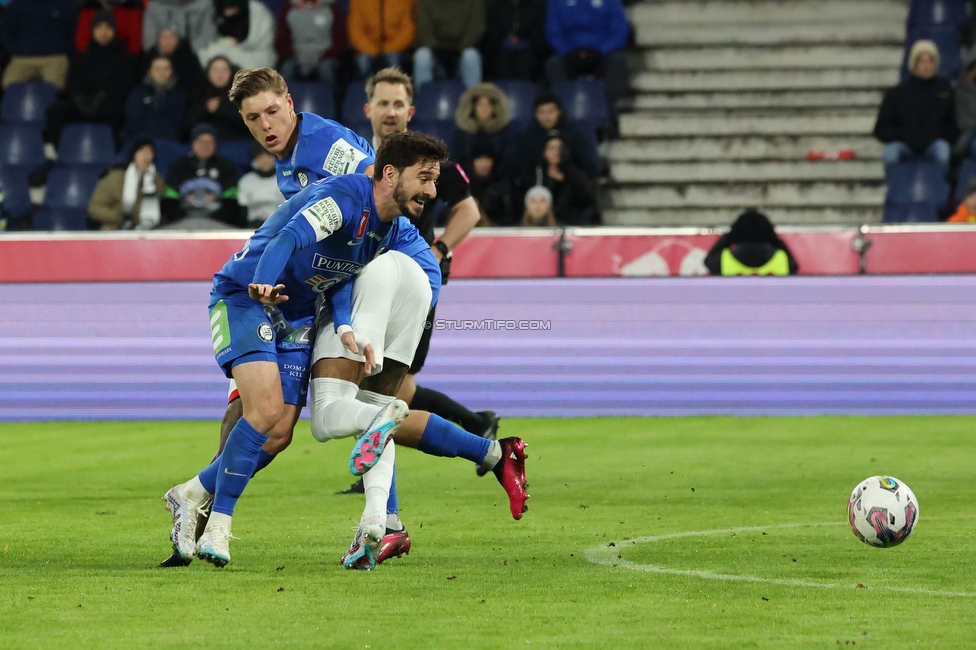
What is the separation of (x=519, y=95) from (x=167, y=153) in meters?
3.96

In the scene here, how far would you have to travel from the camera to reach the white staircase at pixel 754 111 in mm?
17625

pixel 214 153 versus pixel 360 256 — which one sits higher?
pixel 360 256

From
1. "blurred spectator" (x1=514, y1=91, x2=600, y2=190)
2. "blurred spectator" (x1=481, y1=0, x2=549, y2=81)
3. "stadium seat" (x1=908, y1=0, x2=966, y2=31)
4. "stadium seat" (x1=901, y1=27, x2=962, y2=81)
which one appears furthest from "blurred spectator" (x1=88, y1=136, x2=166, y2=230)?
"stadium seat" (x1=908, y1=0, x2=966, y2=31)

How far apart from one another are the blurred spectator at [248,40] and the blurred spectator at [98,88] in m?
1.02

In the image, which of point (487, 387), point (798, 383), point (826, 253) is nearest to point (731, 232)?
point (826, 253)

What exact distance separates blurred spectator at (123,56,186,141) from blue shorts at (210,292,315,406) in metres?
12.0

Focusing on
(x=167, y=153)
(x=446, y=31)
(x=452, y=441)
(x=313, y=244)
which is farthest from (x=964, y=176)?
(x=313, y=244)

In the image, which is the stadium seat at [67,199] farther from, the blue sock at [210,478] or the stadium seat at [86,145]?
the blue sock at [210,478]

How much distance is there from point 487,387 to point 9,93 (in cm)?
894

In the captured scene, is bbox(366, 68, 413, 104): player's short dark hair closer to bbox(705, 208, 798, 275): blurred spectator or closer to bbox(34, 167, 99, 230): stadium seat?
bbox(705, 208, 798, 275): blurred spectator

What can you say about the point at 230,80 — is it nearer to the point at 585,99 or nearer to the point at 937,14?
the point at 585,99

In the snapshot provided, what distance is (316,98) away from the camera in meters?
17.9

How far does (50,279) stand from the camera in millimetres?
13609

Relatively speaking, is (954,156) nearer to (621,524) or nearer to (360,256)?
(621,524)
